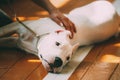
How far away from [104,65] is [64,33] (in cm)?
25

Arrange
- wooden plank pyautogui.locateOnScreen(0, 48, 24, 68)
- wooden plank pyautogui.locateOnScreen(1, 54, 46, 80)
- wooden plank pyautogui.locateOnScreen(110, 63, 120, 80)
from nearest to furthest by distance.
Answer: wooden plank pyautogui.locateOnScreen(110, 63, 120, 80) → wooden plank pyautogui.locateOnScreen(1, 54, 46, 80) → wooden plank pyautogui.locateOnScreen(0, 48, 24, 68)

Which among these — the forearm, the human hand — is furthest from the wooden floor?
the forearm

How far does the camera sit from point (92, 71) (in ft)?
4.81

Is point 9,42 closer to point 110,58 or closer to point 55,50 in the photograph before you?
point 55,50

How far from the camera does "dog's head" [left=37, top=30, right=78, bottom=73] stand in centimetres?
139

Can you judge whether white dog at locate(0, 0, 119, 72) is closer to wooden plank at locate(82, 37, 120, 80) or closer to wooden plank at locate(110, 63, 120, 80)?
wooden plank at locate(82, 37, 120, 80)

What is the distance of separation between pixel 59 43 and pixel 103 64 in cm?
26

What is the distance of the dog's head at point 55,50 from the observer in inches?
54.9

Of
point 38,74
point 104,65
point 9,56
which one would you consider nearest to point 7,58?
point 9,56

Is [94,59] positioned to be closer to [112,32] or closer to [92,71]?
[92,71]

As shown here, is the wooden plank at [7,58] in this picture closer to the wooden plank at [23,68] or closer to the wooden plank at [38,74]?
the wooden plank at [23,68]

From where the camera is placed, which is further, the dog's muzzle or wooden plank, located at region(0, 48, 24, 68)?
wooden plank, located at region(0, 48, 24, 68)

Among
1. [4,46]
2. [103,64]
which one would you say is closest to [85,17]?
[103,64]

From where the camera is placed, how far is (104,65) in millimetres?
1506
